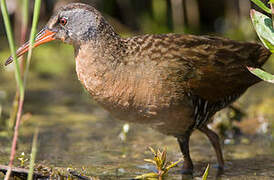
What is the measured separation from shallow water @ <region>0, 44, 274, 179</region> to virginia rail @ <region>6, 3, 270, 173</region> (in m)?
0.47

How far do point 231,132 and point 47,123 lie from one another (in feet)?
6.55

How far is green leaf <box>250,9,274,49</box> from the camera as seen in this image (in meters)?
3.41

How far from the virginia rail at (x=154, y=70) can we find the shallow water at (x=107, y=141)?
1.55 ft

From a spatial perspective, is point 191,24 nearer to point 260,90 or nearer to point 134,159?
point 260,90

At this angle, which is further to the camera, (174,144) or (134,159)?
(174,144)

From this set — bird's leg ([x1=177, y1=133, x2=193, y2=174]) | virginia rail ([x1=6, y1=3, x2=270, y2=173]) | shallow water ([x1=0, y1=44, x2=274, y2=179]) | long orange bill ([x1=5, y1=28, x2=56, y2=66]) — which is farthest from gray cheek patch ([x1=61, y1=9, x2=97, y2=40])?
bird's leg ([x1=177, y1=133, x2=193, y2=174])

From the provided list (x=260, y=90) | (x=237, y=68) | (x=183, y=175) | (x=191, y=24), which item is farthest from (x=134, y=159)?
(x=191, y=24)

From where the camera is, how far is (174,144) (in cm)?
533

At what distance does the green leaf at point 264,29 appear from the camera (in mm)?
3410

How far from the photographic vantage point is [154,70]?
411 centimetres

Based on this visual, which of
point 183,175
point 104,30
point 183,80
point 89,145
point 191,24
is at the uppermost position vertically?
point 191,24

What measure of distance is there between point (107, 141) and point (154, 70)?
4.73 ft

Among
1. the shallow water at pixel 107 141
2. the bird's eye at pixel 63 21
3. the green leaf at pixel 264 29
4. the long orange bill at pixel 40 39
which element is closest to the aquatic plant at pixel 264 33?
the green leaf at pixel 264 29

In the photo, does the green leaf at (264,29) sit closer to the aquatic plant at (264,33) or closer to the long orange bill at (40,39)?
the aquatic plant at (264,33)
